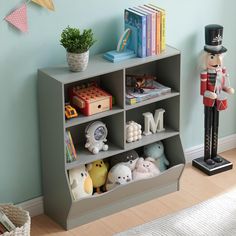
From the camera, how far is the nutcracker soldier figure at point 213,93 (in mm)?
3535

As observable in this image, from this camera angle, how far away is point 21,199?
10.8 ft

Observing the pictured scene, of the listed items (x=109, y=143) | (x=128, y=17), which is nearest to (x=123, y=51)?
(x=128, y=17)

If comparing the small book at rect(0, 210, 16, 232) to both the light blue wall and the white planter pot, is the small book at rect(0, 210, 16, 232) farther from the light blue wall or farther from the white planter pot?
the white planter pot

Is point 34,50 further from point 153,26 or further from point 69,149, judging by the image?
point 153,26

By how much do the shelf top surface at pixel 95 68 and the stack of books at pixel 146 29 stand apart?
4 centimetres

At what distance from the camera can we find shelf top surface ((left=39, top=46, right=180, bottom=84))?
9.85 feet

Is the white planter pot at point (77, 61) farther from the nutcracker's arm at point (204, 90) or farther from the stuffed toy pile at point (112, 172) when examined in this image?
the nutcracker's arm at point (204, 90)

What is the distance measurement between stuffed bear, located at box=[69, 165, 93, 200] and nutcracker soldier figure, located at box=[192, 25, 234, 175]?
0.83 m

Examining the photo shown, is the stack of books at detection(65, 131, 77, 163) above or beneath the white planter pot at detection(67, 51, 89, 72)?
beneath

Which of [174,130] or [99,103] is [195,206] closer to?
[174,130]

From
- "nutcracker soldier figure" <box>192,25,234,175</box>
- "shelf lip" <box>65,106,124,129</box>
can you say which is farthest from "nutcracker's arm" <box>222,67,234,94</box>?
"shelf lip" <box>65,106,124,129</box>

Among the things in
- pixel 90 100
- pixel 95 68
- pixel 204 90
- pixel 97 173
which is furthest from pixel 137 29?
pixel 97 173

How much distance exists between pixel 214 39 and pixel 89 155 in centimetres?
93

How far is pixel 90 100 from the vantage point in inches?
123
